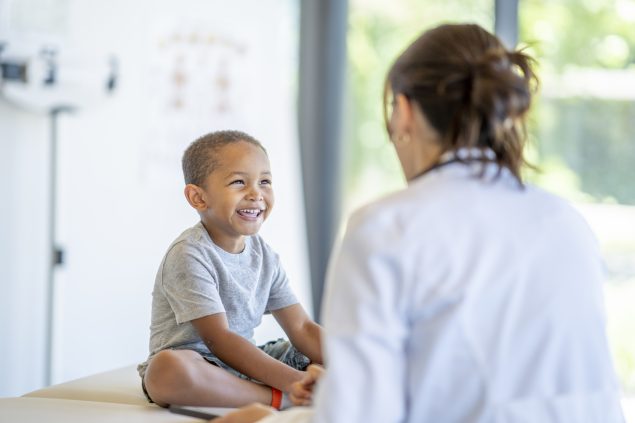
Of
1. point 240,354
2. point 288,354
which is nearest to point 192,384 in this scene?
point 240,354

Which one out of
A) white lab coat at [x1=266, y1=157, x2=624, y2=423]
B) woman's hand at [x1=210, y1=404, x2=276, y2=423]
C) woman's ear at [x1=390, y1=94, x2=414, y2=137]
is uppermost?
woman's ear at [x1=390, y1=94, x2=414, y2=137]

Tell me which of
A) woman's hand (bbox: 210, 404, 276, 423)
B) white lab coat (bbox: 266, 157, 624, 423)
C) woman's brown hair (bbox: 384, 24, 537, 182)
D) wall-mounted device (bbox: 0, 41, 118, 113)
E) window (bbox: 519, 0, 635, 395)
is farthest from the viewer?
window (bbox: 519, 0, 635, 395)

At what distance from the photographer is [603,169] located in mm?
3350

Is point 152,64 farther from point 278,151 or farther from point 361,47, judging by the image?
point 361,47

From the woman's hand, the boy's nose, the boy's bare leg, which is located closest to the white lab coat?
the woman's hand

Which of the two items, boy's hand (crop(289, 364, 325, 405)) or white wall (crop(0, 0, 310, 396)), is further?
white wall (crop(0, 0, 310, 396))

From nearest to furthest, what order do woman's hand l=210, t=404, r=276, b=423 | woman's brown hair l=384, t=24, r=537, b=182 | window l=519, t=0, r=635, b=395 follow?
woman's brown hair l=384, t=24, r=537, b=182 → woman's hand l=210, t=404, r=276, b=423 → window l=519, t=0, r=635, b=395

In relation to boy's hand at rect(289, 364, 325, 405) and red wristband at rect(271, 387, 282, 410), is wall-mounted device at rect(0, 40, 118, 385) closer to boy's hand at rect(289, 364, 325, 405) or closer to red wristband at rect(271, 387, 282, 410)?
red wristband at rect(271, 387, 282, 410)

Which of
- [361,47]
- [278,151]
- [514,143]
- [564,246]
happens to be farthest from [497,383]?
[361,47]

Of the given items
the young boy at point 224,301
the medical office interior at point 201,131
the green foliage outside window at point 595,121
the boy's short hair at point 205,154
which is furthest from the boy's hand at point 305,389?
the green foliage outside window at point 595,121

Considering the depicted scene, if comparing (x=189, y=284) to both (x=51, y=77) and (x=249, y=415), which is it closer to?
(x=249, y=415)

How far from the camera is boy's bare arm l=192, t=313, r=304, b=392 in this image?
177cm

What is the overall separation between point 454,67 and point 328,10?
2728 millimetres

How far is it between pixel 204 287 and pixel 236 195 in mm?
219
